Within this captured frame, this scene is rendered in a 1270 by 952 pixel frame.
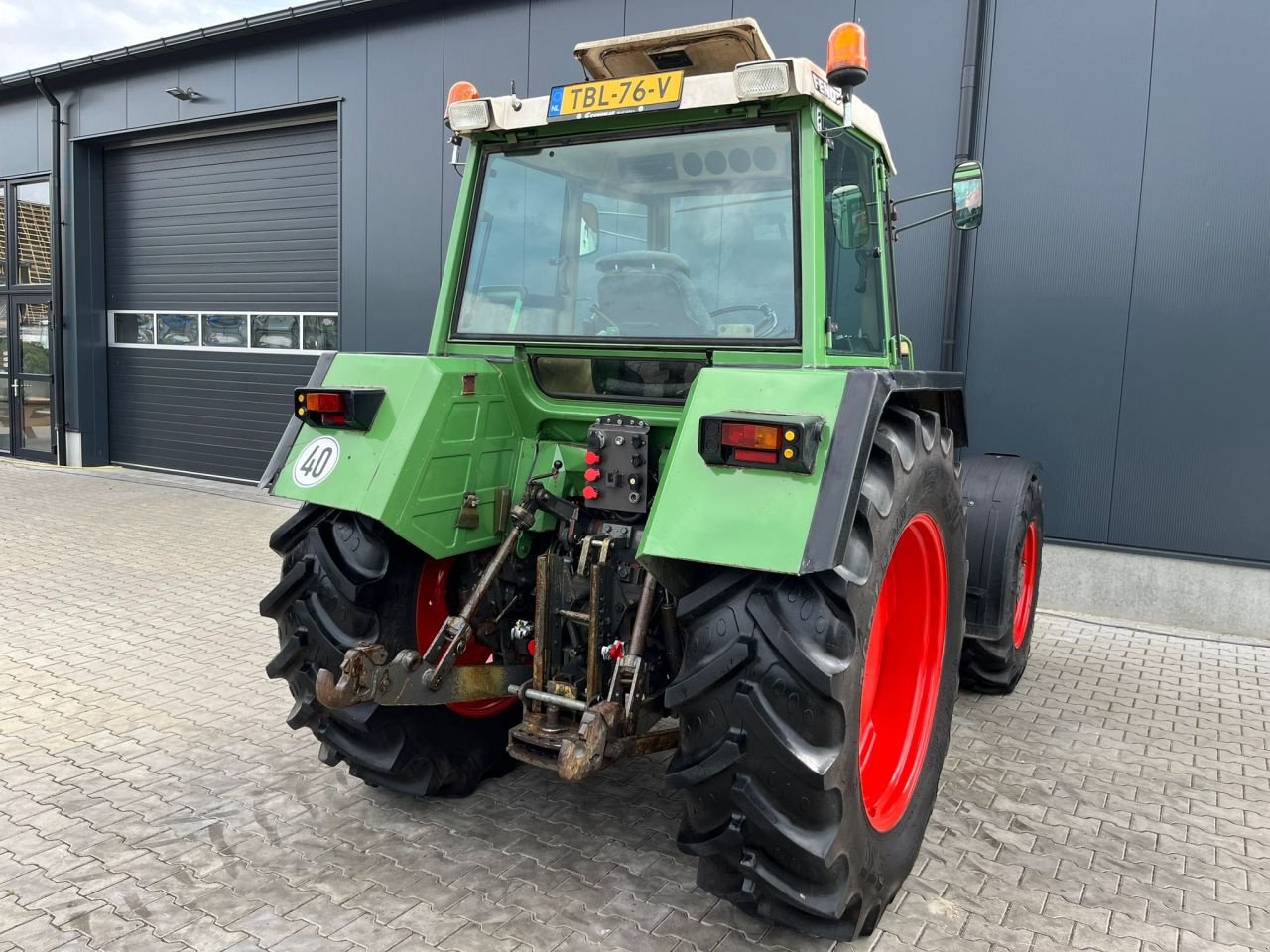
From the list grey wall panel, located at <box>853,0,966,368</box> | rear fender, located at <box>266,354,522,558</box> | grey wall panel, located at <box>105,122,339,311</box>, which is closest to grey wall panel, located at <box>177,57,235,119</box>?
grey wall panel, located at <box>105,122,339,311</box>

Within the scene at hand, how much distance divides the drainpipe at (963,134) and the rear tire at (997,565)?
177cm

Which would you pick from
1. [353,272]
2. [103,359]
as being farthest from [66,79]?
[353,272]

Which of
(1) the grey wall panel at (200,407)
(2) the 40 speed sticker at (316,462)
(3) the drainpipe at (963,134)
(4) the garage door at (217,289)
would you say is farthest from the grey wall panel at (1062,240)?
(1) the grey wall panel at (200,407)

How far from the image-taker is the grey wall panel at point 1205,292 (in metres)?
5.78

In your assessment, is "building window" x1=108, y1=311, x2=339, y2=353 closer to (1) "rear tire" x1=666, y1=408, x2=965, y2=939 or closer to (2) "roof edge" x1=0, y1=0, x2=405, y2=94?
(2) "roof edge" x1=0, y1=0, x2=405, y2=94

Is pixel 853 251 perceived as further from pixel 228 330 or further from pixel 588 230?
pixel 228 330

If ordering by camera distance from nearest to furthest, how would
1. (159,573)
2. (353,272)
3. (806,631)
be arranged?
1. (806,631)
2. (159,573)
3. (353,272)

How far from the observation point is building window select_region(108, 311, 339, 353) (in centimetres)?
999

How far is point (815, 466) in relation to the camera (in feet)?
7.59

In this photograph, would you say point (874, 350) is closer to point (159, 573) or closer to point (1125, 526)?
point (1125, 526)

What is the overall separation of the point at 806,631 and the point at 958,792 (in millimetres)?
1801

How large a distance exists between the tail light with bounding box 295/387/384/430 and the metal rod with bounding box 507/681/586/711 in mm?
955

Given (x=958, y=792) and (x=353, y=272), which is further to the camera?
(x=353, y=272)

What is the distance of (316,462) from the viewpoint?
9.99ft
